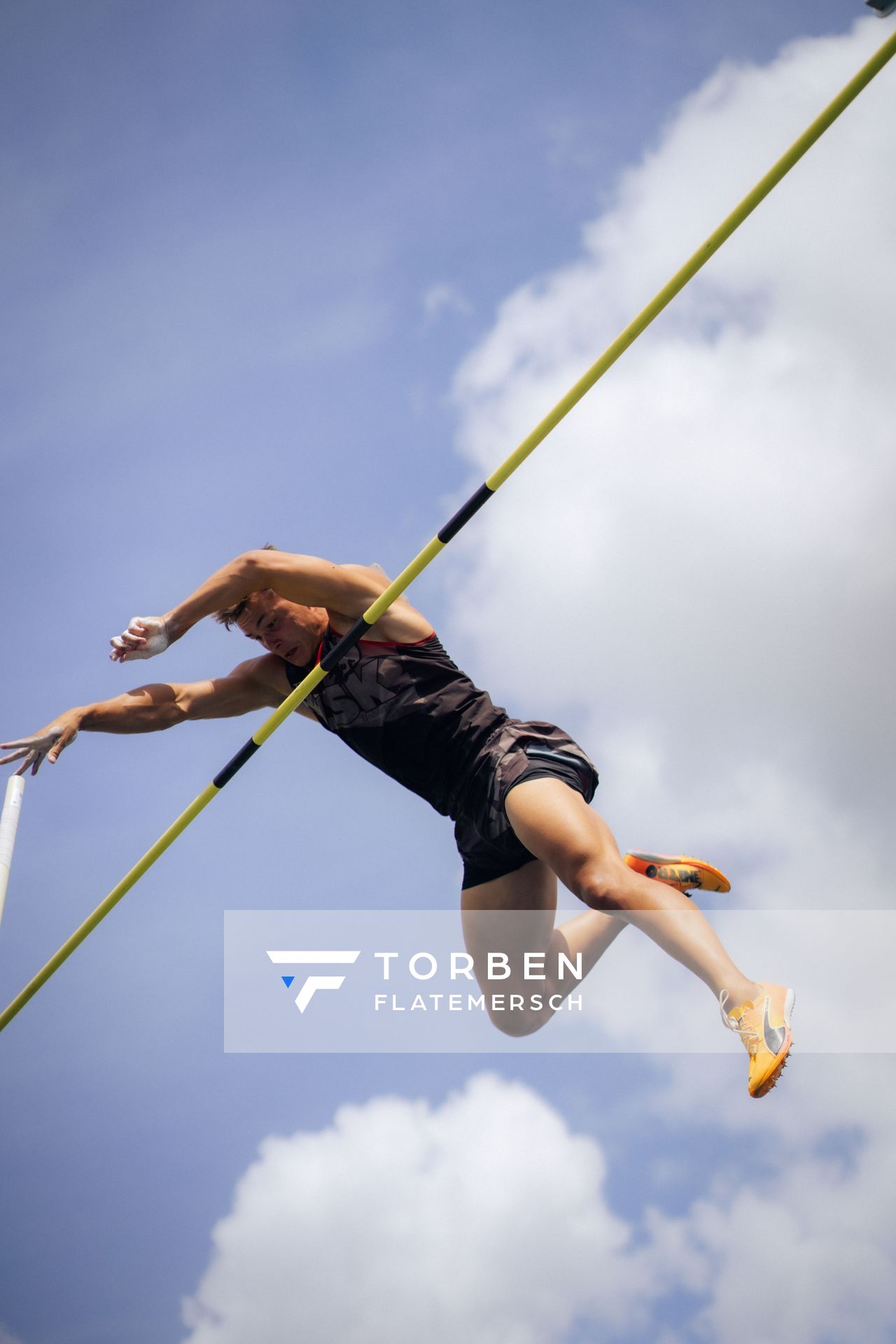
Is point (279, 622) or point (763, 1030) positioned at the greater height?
point (279, 622)

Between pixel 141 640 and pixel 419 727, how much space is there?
1323 mm

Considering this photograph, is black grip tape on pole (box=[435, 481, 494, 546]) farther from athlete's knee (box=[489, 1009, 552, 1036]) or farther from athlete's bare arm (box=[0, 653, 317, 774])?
athlete's knee (box=[489, 1009, 552, 1036])

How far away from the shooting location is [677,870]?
579 centimetres

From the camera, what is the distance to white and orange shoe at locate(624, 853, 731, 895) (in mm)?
5766

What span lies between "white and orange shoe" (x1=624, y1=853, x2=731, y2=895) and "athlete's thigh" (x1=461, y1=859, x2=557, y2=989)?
707mm

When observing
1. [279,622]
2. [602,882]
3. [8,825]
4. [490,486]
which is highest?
[490,486]

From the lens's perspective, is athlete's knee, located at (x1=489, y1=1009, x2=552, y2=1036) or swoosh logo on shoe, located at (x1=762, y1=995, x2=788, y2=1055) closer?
swoosh logo on shoe, located at (x1=762, y1=995, x2=788, y2=1055)

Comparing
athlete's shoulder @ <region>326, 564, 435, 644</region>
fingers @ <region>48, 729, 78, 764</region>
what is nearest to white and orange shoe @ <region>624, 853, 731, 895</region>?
athlete's shoulder @ <region>326, 564, 435, 644</region>

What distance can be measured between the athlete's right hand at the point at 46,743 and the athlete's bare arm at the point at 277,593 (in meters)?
0.56

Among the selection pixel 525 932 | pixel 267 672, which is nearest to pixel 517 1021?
pixel 525 932

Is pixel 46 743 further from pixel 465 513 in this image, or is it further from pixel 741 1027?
pixel 741 1027

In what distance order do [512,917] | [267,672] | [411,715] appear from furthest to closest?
1. [267,672]
2. [512,917]
3. [411,715]

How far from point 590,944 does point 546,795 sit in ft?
3.86

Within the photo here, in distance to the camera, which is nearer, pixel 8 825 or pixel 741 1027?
pixel 741 1027
